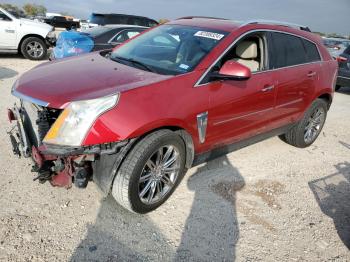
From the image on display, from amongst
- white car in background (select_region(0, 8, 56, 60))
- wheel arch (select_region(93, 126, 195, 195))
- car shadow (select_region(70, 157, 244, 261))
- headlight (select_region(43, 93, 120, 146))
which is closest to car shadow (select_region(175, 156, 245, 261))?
car shadow (select_region(70, 157, 244, 261))

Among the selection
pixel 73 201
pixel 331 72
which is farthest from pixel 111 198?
pixel 331 72

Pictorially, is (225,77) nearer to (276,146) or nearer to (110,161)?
(110,161)

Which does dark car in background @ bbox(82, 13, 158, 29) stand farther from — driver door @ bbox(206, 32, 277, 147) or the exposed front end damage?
the exposed front end damage

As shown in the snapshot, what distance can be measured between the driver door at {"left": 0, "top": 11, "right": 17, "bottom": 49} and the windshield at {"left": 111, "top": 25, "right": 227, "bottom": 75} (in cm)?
767

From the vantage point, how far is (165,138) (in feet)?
9.77

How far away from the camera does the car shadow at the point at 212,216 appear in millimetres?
2828

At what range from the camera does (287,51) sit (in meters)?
4.30

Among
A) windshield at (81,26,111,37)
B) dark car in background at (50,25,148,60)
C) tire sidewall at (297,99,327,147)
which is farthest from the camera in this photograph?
windshield at (81,26,111,37)

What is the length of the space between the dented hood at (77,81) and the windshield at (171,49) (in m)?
0.25

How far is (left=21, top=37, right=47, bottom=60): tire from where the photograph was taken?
35.1 ft

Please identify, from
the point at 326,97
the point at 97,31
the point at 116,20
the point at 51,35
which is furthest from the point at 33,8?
the point at 326,97

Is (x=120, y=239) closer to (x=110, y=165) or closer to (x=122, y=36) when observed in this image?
(x=110, y=165)

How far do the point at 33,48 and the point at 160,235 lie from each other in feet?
31.9

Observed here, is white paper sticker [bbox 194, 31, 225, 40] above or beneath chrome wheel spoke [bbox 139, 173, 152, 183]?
above
